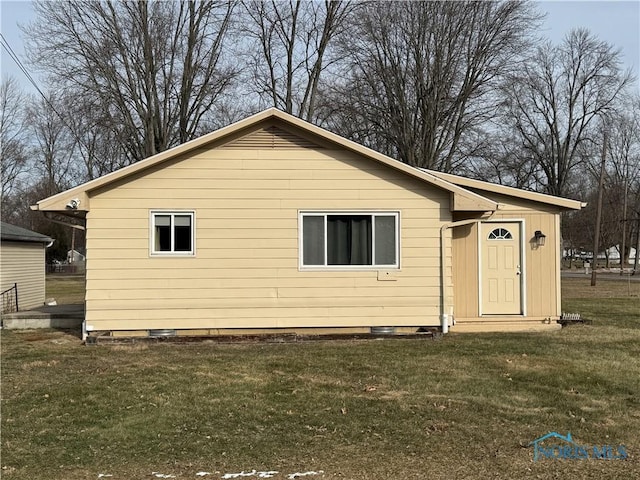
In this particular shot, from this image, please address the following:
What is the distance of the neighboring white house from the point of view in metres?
17.4

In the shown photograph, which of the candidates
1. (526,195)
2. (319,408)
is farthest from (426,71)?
(319,408)

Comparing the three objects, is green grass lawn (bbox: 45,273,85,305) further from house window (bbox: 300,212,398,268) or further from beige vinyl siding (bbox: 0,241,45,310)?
house window (bbox: 300,212,398,268)

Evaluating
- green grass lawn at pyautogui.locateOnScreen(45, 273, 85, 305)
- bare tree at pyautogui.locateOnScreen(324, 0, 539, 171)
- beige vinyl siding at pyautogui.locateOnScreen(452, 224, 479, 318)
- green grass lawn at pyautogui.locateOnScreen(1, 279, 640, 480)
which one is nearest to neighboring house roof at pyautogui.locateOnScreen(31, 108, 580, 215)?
beige vinyl siding at pyautogui.locateOnScreen(452, 224, 479, 318)

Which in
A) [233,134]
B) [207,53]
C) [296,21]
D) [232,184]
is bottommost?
[232,184]

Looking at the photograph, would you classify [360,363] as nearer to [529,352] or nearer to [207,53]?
[529,352]

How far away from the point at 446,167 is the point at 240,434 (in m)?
27.5

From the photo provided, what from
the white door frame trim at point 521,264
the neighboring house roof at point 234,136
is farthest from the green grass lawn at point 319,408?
the neighboring house roof at point 234,136

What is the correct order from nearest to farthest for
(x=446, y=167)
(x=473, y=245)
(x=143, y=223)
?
(x=143, y=223), (x=473, y=245), (x=446, y=167)

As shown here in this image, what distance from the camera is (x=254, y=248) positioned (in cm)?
1125

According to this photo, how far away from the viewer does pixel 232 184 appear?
1127 centimetres

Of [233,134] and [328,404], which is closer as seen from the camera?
[328,404]

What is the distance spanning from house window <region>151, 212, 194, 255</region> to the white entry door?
586 cm

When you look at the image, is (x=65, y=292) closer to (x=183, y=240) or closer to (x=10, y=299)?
(x=10, y=299)

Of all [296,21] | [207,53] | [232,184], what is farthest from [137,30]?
[232,184]
